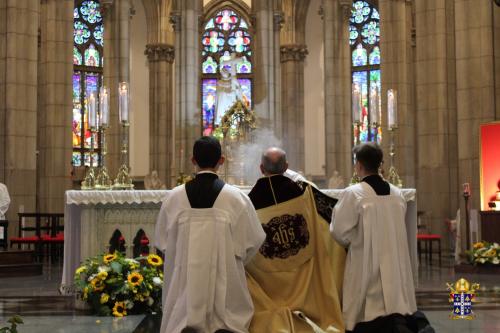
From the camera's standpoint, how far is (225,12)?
3600 cm

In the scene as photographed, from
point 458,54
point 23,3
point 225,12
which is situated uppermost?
point 225,12

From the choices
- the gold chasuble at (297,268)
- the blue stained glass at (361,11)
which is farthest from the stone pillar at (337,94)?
the gold chasuble at (297,268)

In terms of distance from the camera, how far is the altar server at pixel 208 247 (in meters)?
5.93

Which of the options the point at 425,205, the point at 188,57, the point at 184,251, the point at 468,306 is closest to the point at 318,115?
the point at 188,57

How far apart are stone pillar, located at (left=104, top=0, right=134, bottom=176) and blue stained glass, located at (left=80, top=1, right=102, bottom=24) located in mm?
6708

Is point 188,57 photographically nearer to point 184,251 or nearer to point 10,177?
point 10,177

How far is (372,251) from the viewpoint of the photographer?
23.5 feet

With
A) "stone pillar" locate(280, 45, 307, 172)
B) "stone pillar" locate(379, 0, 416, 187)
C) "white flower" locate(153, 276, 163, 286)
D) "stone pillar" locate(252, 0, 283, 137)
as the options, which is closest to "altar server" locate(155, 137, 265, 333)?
"white flower" locate(153, 276, 163, 286)

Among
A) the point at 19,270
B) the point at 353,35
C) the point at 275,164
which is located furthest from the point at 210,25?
the point at 275,164

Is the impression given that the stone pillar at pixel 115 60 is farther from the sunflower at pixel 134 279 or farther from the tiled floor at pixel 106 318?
the sunflower at pixel 134 279

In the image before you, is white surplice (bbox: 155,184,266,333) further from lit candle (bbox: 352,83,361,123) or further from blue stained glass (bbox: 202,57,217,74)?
blue stained glass (bbox: 202,57,217,74)

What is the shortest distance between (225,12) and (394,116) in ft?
81.1

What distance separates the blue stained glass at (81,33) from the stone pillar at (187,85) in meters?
8.63

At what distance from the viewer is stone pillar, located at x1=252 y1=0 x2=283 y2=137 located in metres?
25.3
